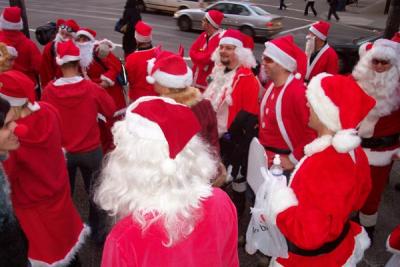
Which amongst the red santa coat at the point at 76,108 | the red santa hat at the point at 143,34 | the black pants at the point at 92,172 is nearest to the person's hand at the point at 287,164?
the black pants at the point at 92,172

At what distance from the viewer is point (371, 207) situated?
4215 millimetres

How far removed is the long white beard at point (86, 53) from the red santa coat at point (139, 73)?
0.49 meters

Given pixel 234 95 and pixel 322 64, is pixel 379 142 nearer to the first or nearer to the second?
pixel 234 95

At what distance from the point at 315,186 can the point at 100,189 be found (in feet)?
3.95

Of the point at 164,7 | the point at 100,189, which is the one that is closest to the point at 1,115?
the point at 100,189

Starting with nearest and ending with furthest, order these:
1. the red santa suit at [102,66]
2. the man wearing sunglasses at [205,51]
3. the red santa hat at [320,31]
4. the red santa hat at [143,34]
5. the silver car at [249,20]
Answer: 1. the red santa suit at [102,66]
2. the red santa hat at [143,34]
3. the man wearing sunglasses at [205,51]
4. the red santa hat at [320,31]
5. the silver car at [249,20]

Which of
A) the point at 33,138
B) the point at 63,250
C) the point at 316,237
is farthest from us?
the point at 63,250

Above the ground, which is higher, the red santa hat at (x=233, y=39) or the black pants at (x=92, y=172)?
the red santa hat at (x=233, y=39)

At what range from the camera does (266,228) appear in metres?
2.76

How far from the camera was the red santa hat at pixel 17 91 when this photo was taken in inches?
116

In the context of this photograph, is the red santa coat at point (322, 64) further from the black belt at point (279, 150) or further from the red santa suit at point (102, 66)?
the red santa suit at point (102, 66)

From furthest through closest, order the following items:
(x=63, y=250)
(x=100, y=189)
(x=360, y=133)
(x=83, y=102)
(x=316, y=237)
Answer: (x=360, y=133) → (x=83, y=102) → (x=63, y=250) → (x=316, y=237) → (x=100, y=189)

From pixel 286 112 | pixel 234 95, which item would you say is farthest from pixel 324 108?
pixel 234 95

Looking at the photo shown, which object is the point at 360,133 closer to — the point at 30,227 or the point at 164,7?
the point at 30,227
